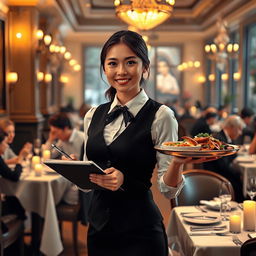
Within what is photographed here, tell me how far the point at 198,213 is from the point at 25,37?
7.30 meters

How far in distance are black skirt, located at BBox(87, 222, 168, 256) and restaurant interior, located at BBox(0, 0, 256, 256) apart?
0.41m

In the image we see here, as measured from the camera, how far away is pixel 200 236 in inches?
114

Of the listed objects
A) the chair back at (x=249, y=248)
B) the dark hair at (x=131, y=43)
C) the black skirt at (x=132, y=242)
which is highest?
the dark hair at (x=131, y=43)

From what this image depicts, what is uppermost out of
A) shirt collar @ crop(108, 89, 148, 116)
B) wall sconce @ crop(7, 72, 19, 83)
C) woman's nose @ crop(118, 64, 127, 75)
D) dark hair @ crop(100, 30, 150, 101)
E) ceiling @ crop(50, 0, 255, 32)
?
ceiling @ crop(50, 0, 255, 32)

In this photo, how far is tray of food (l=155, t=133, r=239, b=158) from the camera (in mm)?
1801

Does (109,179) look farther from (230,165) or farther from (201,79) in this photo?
(201,79)

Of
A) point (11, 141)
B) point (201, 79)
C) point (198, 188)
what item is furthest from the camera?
point (201, 79)

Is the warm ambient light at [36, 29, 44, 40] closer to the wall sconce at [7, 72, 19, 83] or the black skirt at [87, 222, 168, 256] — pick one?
the wall sconce at [7, 72, 19, 83]

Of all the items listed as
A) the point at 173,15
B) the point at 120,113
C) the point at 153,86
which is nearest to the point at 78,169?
the point at 120,113

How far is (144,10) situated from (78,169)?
5568mm

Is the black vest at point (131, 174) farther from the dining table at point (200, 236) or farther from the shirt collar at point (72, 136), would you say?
the shirt collar at point (72, 136)

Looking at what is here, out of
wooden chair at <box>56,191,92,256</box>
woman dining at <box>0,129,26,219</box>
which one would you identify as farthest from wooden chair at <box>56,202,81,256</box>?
woman dining at <box>0,129,26,219</box>

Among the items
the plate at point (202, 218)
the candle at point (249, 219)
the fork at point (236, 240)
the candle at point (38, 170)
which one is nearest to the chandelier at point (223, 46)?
the candle at point (38, 170)

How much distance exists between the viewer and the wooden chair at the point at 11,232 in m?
4.11
